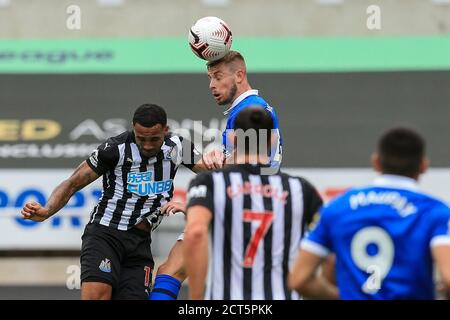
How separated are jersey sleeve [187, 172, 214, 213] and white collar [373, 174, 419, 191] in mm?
970

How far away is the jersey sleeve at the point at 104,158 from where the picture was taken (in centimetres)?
734

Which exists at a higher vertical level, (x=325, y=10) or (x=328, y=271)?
(x=325, y=10)

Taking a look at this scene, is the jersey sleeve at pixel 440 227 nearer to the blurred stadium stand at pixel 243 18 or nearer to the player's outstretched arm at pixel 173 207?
the player's outstretched arm at pixel 173 207

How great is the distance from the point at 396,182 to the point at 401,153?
0.13 metres

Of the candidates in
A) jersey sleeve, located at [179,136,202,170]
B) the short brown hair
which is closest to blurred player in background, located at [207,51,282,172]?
the short brown hair

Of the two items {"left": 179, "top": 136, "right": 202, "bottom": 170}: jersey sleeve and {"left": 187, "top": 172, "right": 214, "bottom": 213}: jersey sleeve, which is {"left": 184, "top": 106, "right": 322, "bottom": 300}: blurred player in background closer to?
{"left": 187, "top": 172, "right": 214, "bottom": 213}: jersey sleeve

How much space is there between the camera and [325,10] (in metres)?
12.9

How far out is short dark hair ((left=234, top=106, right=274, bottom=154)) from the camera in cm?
512

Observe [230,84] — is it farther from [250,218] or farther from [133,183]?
[250,218]

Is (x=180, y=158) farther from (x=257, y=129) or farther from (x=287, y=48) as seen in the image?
(x=287, y=48)

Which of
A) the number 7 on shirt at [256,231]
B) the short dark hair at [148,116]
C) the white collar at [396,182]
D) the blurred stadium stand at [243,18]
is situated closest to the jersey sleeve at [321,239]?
the white collar at [396,182]
